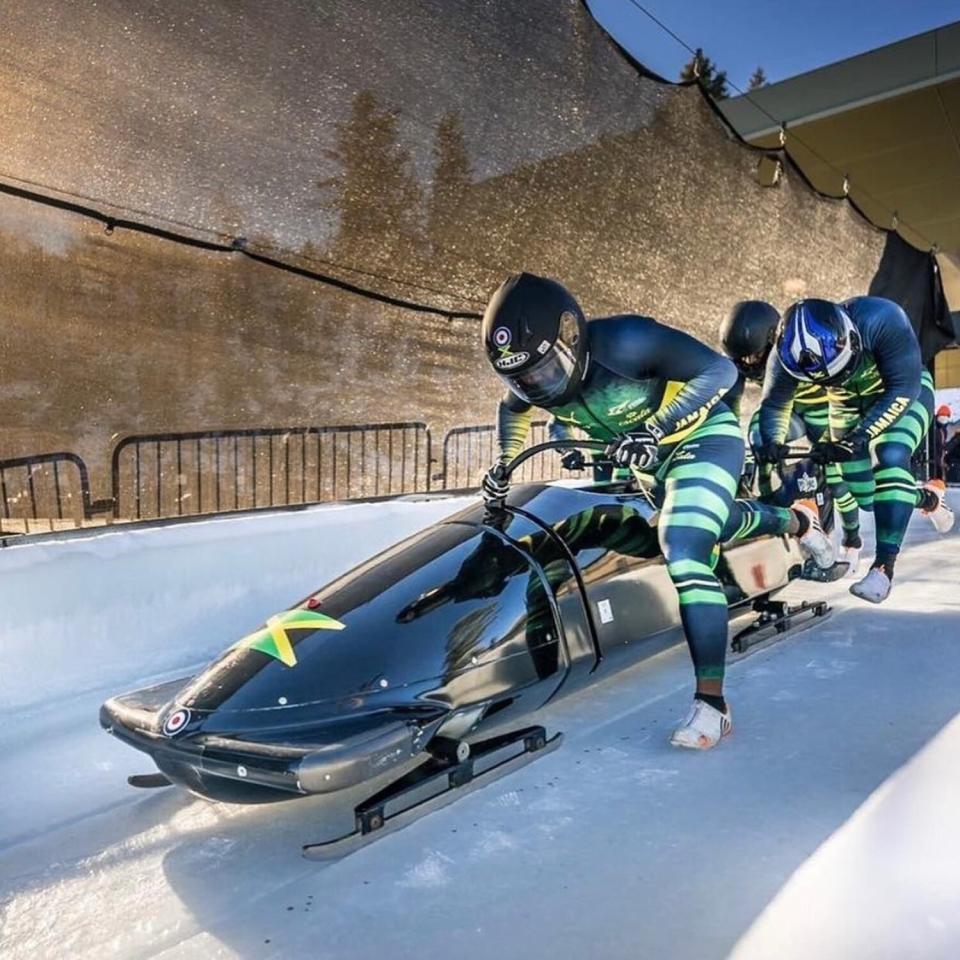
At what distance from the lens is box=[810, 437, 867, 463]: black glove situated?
319cm

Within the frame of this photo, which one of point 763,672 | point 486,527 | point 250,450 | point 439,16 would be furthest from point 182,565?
point 439,16

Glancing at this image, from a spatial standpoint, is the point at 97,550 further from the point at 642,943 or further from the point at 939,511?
the point at 939,511

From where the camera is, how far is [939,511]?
14.5ft

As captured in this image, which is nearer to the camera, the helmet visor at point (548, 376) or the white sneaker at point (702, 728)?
the white sneaker at point (702, 728)

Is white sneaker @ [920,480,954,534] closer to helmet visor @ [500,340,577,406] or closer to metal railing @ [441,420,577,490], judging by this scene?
metal railing @ [441,420,577,490]

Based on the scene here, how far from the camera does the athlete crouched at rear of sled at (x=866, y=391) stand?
10.1 ft

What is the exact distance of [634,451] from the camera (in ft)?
6.83

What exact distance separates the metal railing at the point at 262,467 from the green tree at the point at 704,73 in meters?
3.49

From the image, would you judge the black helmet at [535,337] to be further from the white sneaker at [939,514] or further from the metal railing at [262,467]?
the white sneaker at [939,514]

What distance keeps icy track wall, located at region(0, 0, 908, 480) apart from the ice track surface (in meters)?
1.04

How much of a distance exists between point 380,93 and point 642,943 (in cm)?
364

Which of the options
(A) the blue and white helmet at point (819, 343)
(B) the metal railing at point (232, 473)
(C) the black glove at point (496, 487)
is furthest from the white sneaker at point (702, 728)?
(B) the metal railing at point (232, 473)

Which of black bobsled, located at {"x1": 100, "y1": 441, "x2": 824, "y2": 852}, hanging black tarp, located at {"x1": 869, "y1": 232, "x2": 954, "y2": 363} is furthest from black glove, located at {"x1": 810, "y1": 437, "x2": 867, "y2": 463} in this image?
hanging black tarp, located at {"x1": 869, "y1": 232, "x2": 954, "y2": 363}

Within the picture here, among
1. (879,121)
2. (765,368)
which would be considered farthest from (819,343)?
(879,121)
